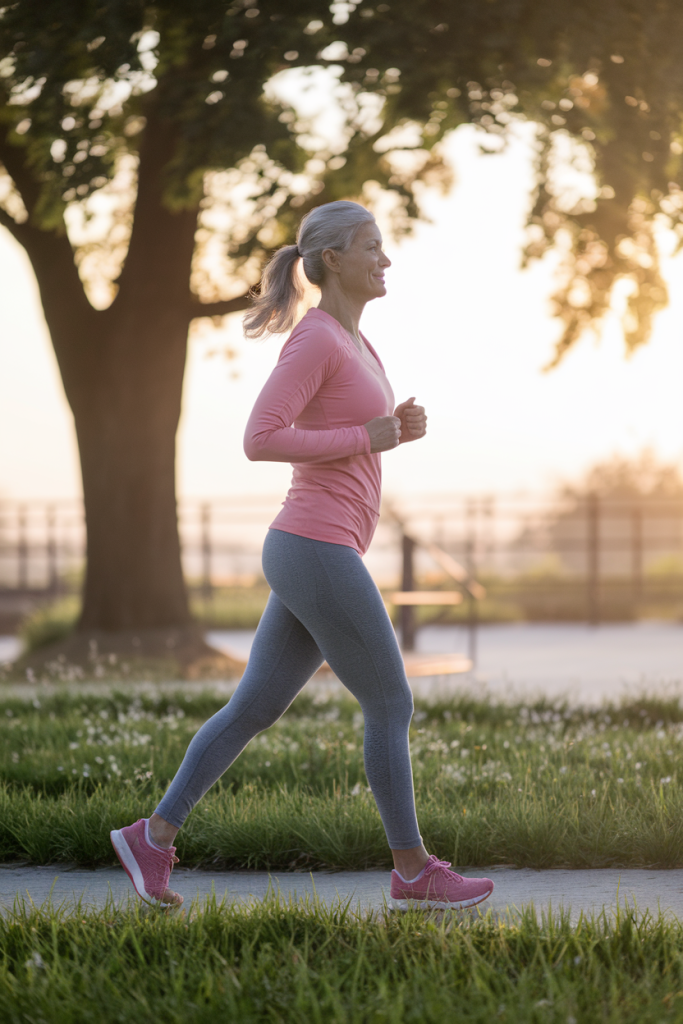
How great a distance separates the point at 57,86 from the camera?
7.16 metres

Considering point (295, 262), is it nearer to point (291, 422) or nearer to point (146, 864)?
point (291, 422)

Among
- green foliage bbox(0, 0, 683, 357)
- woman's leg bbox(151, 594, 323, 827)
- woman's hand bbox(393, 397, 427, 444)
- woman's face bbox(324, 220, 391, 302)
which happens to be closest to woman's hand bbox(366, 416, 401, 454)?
woman's hand bbox(393, 397, 427, 444)

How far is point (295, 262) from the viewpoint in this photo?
335 centimetres

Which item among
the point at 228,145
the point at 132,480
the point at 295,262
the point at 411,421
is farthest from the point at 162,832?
the point at 132,480

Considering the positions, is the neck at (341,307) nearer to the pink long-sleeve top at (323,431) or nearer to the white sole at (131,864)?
the pink long-sleeve top at (323,431)

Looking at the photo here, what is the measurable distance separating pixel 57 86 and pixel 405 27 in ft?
7.50

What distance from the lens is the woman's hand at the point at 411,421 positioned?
3252 mm

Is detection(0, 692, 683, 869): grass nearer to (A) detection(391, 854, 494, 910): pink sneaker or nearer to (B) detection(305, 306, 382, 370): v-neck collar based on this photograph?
(A) detection(391, 854, 494, 910): pink sneaker

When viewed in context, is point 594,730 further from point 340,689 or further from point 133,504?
point 133,504

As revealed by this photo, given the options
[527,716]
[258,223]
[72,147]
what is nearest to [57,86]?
[72,147]

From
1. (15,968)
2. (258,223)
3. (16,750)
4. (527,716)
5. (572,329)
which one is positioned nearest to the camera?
(15,968)

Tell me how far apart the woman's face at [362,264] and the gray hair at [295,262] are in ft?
0.07

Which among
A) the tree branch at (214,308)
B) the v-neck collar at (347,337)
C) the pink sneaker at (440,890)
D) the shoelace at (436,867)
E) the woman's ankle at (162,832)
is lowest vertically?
the pink sneaker at (440,890)

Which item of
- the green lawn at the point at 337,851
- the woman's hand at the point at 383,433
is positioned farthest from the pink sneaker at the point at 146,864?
the woman's hand at the point at 383,433
